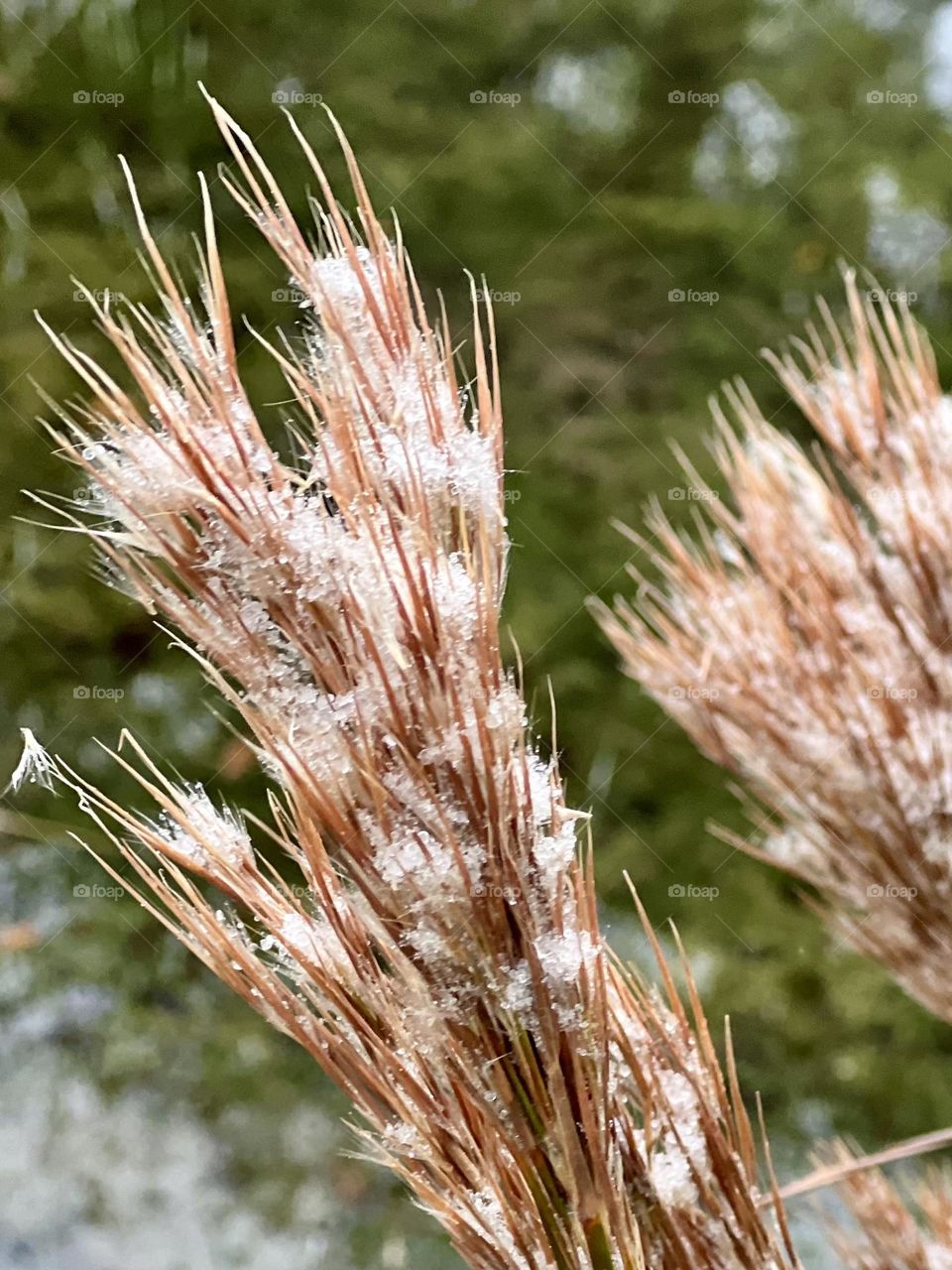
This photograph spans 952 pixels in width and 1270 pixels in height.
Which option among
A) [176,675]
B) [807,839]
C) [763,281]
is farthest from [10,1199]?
[763,281]

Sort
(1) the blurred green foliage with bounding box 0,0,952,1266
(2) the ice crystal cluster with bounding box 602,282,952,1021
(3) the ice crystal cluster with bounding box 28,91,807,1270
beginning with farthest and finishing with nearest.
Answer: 1. (1) the blurred green foliage with bounding box 0,0,952,1266
2. (2) the ice crystal cluster with bounding box 602,282,952,1021
3. (3) the ice crystal cluster with bounding box 28,91,807,1270

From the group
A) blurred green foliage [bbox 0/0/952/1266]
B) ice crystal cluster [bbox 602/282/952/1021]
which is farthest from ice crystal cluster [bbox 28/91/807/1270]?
blurred green foliage [bbox 0/0/952/1266]

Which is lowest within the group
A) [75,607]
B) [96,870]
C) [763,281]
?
[96,870]

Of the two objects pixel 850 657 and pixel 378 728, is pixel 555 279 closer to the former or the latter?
pixel 850 657

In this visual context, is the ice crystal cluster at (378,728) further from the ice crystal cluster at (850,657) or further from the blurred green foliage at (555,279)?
the blurred green foliage at (555,279)

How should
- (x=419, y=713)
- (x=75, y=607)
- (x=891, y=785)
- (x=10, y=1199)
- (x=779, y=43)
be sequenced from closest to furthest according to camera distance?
1. (x=419, y=713)
2. (x=891, y=785)
3. (x=10, y=1199)
4. (x=75, y=607)
5. (x=779, y=43)

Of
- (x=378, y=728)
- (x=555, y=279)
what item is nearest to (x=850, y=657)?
(x=378, y=728)

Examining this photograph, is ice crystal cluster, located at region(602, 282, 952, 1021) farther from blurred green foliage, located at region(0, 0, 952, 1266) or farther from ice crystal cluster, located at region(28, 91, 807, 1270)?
blurred green foliage, located at region(0, 0, 952, 1266)

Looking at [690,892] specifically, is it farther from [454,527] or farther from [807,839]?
[454,527]
